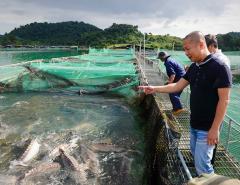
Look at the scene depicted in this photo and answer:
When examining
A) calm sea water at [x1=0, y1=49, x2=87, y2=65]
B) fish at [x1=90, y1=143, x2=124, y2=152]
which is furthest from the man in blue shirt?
calm sea water at [x1=0, y1=49, x2=87, y2=65]

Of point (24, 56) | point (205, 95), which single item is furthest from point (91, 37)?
point (205, 95)

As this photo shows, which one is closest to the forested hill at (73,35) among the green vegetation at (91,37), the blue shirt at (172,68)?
the green vegetation at (91,37)

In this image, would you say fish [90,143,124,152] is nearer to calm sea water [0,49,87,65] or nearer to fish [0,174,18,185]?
fish [0,174,18,185]

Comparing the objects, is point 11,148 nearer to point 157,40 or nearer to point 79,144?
point 79,144

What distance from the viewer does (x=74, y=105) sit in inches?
657

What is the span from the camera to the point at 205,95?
4430 millimetres

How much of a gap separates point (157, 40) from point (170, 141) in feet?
284

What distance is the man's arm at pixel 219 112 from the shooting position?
4.15 m

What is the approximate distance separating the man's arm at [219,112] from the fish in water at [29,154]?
18.4 ft

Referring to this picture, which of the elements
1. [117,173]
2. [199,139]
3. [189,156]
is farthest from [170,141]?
[199,139]

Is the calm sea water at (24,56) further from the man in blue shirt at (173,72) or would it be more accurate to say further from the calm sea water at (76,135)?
the man in blue shirt at (173,72)

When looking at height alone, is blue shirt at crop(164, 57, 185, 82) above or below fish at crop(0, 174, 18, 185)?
above

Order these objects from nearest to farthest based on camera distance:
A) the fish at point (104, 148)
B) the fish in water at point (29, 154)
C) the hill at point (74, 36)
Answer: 1. the fish in water at point (29, 154)
2. the fish at point (104, 148)
3. the hill at point (74, 36)

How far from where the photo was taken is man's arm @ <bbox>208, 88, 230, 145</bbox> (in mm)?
4148
